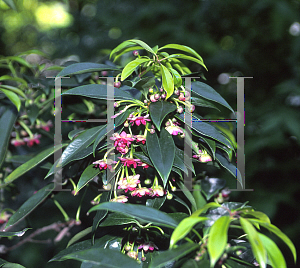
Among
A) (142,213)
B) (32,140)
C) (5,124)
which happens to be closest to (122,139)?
(142,213)

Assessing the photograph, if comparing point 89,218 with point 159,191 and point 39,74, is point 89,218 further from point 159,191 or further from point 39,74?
point 39,74

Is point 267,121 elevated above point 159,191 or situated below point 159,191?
above

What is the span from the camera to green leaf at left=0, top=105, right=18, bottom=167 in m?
0.66

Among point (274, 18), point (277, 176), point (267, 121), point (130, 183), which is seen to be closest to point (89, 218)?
point (130, 183)

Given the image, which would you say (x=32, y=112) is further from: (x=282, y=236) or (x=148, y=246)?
(x=282, y=236)

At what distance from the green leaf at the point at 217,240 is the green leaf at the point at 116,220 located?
177 millimetres

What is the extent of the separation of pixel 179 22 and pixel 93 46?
0.64 meters

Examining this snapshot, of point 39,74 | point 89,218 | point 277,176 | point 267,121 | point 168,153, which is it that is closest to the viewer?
point 168,153

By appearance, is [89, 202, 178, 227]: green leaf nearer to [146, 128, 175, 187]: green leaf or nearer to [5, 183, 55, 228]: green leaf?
[146, 128, 175, 187]: green leaf

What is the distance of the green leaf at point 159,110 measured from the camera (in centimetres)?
45

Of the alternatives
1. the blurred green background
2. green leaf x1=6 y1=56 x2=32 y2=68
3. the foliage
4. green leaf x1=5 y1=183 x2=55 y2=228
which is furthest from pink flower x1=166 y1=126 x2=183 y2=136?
the blurred green background

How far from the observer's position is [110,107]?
1.77 feet

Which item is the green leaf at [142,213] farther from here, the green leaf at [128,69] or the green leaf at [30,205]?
the green leaf at [30,205]

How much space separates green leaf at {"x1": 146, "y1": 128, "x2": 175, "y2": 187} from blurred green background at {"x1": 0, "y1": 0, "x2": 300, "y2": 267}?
3.37 ft
